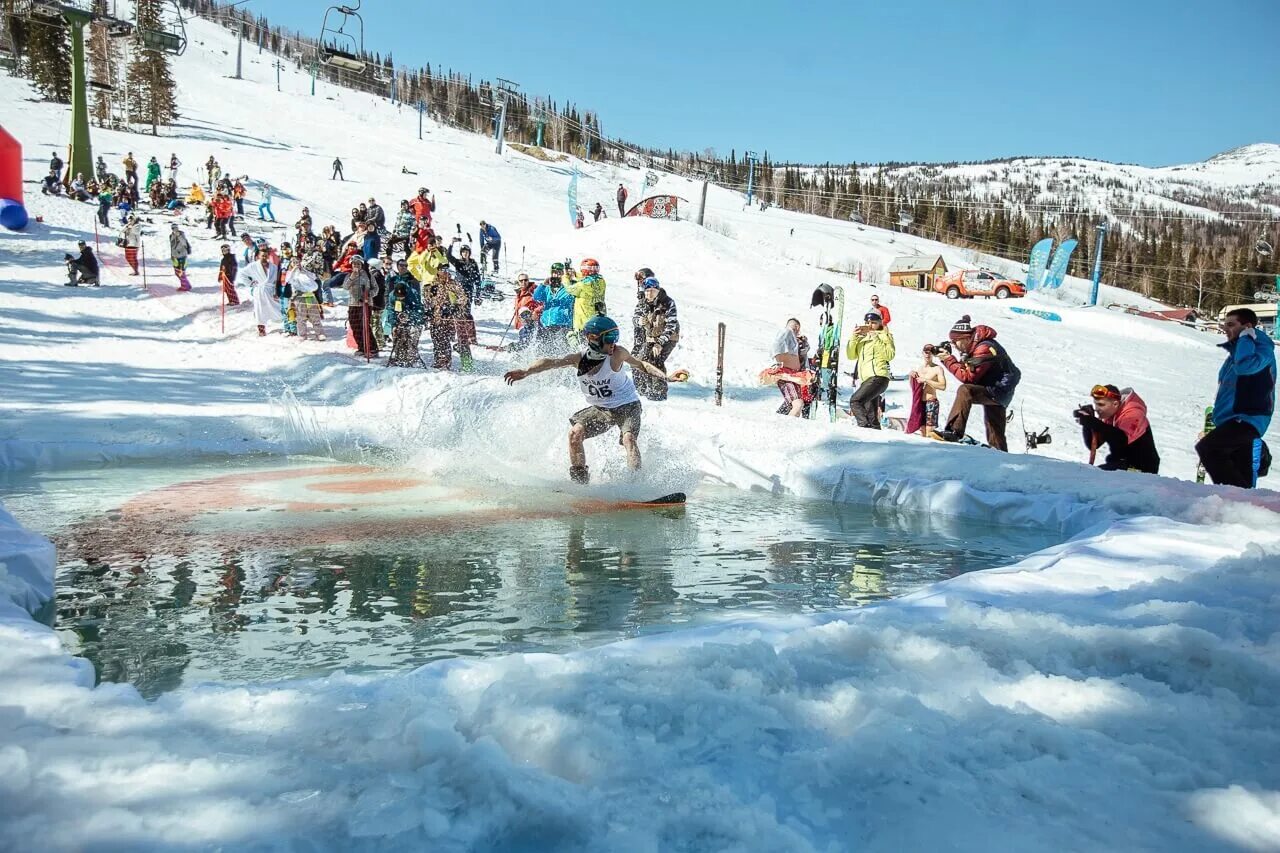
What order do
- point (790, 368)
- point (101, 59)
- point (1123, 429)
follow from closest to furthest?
point (1123, 429) → point (790, 368) → point (101, 59)

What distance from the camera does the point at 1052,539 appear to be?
6727 millimetres

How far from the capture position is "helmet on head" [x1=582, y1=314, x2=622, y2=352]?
8.05 metres

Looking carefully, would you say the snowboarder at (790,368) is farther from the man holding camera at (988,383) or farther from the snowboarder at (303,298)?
the snowboarder at (303,298)

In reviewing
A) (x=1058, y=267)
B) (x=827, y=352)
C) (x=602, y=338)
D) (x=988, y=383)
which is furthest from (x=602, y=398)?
(x=1058, y=267)

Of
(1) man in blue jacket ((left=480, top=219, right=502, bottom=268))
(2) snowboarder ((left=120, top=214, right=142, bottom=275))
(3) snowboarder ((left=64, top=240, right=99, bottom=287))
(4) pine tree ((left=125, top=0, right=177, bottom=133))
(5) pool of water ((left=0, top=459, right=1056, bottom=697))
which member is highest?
(4) pine tree ((left=125, top=0, right=177, bottom=133))

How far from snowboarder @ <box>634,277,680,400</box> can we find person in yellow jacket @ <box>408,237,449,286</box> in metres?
3.80

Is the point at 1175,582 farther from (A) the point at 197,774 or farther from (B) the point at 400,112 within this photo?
(B) the point at 400,112

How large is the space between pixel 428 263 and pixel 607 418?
7840mm

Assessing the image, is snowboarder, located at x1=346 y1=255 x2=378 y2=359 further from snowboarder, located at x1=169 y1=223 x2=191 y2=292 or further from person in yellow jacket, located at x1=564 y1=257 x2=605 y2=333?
snowboarder, located at x1=169 y1=223 x2=191 y2=292

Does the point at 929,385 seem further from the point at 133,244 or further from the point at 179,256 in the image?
the point at 133,244

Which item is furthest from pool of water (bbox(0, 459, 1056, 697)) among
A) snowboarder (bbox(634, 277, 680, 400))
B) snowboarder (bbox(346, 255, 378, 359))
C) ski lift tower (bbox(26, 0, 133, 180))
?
ski lift tower (bbox(26, 0, 133, 180))

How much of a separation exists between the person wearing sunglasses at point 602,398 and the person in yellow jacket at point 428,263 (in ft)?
24.0

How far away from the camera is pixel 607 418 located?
27.2 feet

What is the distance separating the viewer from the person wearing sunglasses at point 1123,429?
837 centimetres
